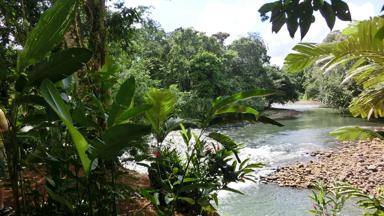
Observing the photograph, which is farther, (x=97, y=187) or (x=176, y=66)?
(x=176, y=66)

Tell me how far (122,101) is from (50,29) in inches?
11.6

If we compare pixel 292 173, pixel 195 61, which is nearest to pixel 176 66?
pixel 195 61

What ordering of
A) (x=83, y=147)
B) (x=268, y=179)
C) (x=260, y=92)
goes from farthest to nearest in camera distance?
1. (x=268, y=179)
2. (x=260, y=92)
3. (x=83, y=147)

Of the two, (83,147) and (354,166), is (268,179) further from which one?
(83,147)

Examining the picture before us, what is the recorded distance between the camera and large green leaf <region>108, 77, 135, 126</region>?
37.7 inches

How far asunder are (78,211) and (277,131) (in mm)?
13670

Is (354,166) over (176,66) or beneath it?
beneath

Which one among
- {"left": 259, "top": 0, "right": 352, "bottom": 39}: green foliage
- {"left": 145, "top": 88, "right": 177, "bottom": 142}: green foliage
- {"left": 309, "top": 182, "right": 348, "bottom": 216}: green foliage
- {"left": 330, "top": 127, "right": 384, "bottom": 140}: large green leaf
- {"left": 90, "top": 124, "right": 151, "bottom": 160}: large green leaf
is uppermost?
{"left": 259, "top": 0, "right": 352, "bottom": 39}: green foliage

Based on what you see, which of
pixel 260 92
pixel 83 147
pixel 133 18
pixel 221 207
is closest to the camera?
pixel 83 147

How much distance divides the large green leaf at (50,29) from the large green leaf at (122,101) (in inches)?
9.7

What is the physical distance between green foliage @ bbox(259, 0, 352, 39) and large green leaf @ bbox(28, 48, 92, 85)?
0.72 meters

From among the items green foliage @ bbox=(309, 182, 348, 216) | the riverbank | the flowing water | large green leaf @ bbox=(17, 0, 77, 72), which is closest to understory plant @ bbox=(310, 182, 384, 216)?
green foliage @ bbox=(309, 182, 348, 216)

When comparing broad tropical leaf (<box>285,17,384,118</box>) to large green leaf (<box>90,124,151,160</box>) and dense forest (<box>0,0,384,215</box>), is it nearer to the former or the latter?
dense forest (<box>0,0,384,215</box>)

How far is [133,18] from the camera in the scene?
22.7ft
